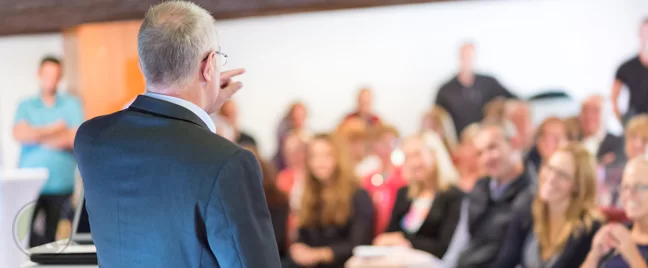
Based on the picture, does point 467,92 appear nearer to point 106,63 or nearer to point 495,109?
point 495,109

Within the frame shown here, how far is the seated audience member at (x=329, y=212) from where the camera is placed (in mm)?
4949

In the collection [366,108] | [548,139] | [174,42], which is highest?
[174,42]

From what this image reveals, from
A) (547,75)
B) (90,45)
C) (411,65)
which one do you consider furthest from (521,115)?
(90,45)

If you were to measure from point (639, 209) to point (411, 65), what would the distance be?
160 centimetres

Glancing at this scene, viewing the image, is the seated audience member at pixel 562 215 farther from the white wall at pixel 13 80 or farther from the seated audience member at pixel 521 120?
the white wall at pixel 13 80

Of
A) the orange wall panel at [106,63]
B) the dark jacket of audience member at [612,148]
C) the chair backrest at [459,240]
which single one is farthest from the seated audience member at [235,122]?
the dark jacket of audience member at [612,148]

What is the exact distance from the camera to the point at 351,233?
16.3 feet

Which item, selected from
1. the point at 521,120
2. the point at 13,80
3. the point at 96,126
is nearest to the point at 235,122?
the point at 13,80

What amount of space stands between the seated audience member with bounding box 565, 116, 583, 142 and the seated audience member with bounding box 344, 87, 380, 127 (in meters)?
1.19

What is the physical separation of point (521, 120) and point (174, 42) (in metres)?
3.56

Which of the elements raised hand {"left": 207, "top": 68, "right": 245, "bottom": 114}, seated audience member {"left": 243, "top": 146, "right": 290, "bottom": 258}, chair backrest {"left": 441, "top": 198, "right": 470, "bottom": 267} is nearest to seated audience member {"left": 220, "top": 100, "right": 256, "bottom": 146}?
seated audience member {"left": 243, "top": 146, "right": 290, "bottom": 258}

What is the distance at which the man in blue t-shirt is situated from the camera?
211 inches

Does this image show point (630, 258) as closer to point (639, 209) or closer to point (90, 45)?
point (639, 209)

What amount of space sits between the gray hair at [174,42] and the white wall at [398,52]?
11.4 ft
